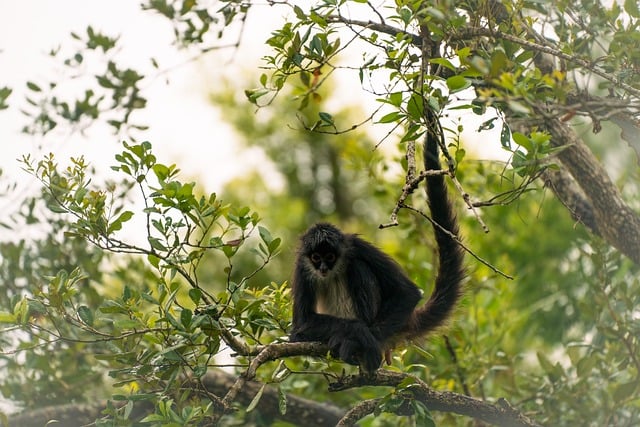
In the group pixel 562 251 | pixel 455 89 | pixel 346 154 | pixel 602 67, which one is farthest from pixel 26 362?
pixel 562 251

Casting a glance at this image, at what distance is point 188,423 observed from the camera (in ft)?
10.4

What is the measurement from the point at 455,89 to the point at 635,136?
1373mm

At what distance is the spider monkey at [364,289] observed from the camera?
438 cm

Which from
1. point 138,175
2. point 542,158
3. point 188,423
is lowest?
point 188,423

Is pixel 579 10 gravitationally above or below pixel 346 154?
below

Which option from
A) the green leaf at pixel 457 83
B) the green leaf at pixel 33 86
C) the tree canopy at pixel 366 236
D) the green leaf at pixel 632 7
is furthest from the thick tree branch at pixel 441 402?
the green leaf at pixel 33 86

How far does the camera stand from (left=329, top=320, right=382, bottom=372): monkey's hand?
397 cm

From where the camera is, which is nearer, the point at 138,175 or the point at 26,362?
the point at 138,175

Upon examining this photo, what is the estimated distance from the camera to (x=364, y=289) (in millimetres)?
4754

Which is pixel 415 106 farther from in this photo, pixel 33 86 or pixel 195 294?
pixel 33 86

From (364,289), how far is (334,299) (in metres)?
0.32

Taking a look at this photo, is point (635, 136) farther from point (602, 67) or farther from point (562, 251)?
point (562, 251)

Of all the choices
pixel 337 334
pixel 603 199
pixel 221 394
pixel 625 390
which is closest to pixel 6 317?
pixel 337 334

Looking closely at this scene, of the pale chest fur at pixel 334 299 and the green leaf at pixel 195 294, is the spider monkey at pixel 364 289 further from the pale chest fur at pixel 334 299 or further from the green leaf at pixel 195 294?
the green leaf at pixel 195 294
